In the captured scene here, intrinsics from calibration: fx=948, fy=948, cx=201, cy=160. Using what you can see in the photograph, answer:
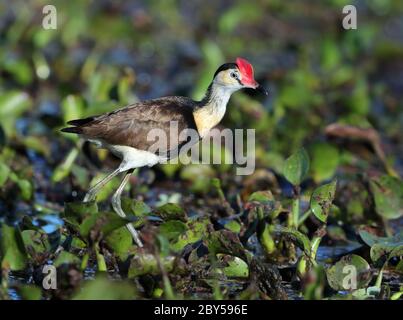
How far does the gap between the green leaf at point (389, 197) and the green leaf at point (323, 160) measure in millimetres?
1105

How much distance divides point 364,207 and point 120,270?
213cm

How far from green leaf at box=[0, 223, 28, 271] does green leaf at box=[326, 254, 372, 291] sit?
1616 millimetres

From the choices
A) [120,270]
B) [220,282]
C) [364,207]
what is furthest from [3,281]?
[364,207]

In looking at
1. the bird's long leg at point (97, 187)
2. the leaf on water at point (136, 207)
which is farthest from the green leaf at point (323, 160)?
the leaf on water at point (136, 207)

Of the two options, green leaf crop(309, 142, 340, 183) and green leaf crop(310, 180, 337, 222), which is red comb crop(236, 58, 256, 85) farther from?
green leaf crop(309, 142, 340, 183)

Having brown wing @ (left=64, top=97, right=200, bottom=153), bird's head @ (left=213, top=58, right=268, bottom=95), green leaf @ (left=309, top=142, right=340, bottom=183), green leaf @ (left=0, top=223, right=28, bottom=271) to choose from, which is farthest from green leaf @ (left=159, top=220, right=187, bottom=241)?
green leaf @ (left=309, top=142, right=340, bottom=183)

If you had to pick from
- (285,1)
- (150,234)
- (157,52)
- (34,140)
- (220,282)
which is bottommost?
(220,282)

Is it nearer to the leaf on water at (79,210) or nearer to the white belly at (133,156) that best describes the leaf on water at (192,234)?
the leaf on water at (79,210)

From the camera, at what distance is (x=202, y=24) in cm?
1198

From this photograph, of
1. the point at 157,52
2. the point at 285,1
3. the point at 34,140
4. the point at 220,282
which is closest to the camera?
the point at 220,282

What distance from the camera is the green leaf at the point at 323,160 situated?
292 inches

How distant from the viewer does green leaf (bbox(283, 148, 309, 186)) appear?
Result: 5785 millimetres

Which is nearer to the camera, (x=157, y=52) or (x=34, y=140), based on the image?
(x=34, y=140)

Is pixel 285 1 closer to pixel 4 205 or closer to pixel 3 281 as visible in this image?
pixel 4 205
